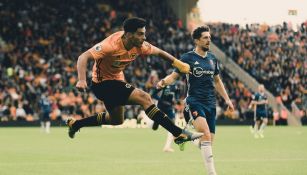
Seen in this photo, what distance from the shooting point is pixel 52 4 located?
4747 cm

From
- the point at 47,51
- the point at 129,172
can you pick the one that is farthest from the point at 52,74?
the point at 129,172

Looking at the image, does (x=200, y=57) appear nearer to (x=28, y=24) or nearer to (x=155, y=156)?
Answer: (x=155, y=156)

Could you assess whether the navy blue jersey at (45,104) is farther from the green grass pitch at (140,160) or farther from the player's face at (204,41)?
the player's face at (204,41)

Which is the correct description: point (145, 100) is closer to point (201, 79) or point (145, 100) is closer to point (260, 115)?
point (201, 79)

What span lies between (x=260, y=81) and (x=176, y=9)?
9755 mm

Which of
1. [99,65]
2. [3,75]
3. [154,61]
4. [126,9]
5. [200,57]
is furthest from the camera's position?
[126,9]

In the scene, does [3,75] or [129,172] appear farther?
[3,75]

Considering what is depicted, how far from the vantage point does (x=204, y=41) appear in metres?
12.5

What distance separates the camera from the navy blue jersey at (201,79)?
41.1 ft

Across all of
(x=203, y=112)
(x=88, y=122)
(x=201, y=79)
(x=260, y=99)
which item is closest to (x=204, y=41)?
(x=201, y=79)

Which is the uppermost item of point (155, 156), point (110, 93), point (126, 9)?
point (126, 9)

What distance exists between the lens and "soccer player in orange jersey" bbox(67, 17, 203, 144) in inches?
438

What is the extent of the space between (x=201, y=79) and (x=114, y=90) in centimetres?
173

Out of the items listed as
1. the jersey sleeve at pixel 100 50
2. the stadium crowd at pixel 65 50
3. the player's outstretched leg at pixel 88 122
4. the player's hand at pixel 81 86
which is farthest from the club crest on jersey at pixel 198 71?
the stadium crowd at pixel 65 50
